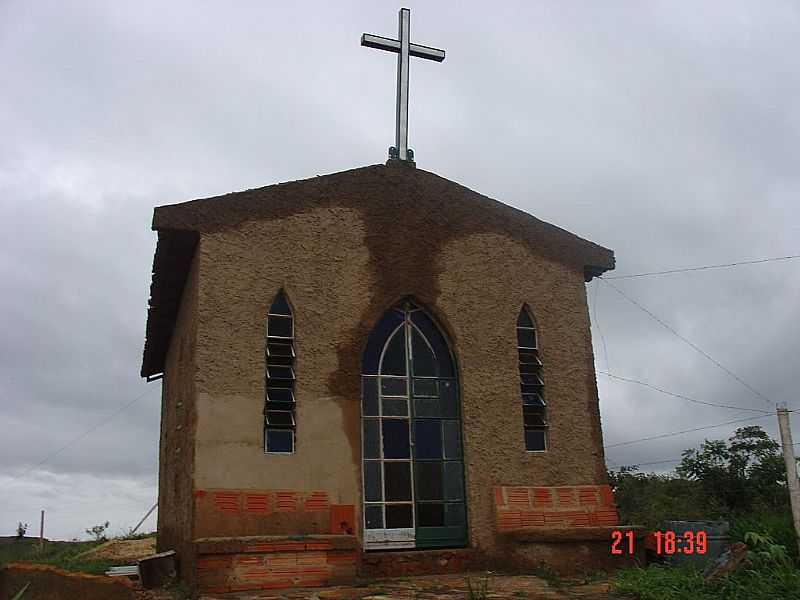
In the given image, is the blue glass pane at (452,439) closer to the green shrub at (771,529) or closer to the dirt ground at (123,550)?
Result: the green shrub at (771,529)

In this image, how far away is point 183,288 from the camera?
42.5 feet

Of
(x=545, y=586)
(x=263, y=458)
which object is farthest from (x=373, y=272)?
(x=545, y=586)

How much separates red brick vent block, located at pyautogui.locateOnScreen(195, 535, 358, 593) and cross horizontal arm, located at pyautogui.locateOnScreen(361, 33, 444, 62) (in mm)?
7431

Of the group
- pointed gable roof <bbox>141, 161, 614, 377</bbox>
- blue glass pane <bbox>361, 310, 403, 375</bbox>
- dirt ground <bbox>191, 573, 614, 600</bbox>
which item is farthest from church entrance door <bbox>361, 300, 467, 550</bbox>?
pointed gable roof <bbox>141, 161, 614, 377</bbox>

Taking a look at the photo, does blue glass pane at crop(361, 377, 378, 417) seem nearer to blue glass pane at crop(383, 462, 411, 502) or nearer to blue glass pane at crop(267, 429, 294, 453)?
blue glass pane at crop(383, 462, 411, 502)

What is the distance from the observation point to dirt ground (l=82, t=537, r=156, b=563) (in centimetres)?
1708

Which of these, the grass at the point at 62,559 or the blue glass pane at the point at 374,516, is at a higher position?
the blue glass pane at the point at 374,516

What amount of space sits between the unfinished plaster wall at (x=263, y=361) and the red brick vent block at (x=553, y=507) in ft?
6.60

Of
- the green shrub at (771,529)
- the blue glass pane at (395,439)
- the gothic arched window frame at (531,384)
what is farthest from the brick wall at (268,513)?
the green shrub at (771,529)

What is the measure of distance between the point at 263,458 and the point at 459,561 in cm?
277

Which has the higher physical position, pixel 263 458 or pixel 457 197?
pixel 457 197

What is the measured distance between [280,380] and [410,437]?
1921 millimetres

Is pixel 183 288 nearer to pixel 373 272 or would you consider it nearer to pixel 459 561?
pixel 373 272

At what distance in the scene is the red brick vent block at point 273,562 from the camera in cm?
912
